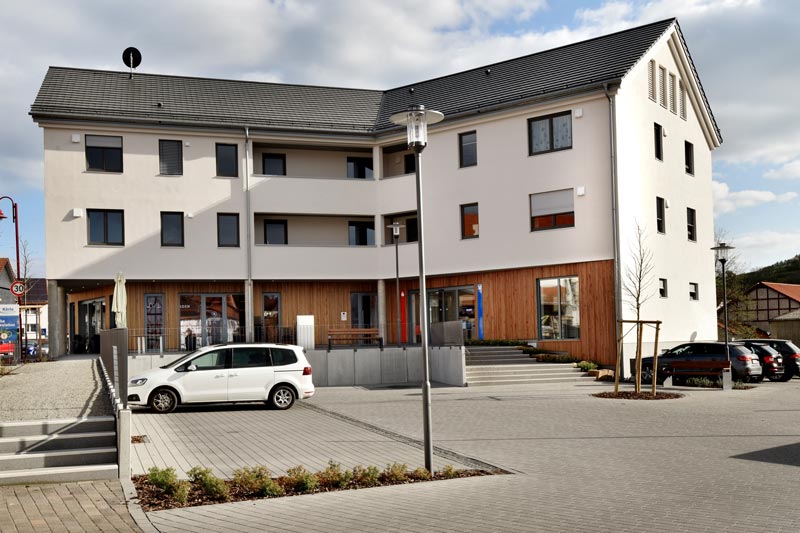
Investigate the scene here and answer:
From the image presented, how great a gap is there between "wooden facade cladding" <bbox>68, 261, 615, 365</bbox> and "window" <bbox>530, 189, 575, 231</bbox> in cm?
154

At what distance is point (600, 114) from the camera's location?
28281 mm

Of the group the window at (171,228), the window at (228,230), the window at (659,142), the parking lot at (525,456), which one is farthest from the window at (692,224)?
the window at (171,228)

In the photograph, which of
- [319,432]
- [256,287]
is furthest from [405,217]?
[319,432]

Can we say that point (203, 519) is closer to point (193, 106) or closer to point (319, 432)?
point (319, 432)

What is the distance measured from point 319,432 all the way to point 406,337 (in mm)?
15779

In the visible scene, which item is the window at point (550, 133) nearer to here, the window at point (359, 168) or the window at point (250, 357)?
the window at point (359, 168)

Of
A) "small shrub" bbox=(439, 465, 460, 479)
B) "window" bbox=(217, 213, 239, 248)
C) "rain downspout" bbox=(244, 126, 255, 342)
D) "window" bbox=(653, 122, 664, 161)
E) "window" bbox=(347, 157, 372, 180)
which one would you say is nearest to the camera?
"small shrub" bbox=(439, 465, 460, 479)

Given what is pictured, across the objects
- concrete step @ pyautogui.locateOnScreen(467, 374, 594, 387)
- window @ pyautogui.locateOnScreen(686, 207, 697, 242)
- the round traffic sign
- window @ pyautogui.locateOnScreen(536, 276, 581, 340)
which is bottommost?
concrete step @ pyautogui.locateOnScreen(467, 374, 594, 387)

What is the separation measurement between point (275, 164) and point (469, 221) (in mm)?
8872

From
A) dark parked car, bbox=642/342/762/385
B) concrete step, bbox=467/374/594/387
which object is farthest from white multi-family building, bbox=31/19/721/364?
concrete step, bbox=467/374/594/387

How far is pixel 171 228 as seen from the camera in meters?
31.4

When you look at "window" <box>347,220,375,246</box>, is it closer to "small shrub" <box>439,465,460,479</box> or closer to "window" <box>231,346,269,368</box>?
"window" <box>231,346,269,368</box>

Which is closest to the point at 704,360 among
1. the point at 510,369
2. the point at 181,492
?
the point at 510,369

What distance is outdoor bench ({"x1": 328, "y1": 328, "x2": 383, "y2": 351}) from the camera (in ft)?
94.1
